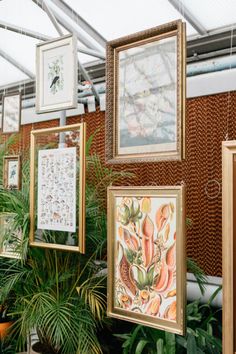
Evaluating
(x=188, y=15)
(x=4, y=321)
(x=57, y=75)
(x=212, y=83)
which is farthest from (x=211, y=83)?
(x=4, y=321)

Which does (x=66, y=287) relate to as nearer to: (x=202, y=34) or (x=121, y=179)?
(x=121, y=179)

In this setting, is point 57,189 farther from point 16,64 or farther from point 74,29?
point 16,64

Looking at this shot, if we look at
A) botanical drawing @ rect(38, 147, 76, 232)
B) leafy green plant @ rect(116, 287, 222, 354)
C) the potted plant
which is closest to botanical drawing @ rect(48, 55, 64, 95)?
botanical drawing @ rect(38, 147, 76, 232)

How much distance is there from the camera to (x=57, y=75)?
2279mm

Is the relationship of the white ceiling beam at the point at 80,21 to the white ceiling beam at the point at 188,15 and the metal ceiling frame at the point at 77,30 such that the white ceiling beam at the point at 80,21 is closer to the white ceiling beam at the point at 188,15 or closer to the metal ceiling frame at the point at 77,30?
the metal ceiling frame at the point at 77,30

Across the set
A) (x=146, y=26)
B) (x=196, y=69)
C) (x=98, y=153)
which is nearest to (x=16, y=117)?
(x=98, y=153)

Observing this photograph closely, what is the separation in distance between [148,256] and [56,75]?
1.02 meters

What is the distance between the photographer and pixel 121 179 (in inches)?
110

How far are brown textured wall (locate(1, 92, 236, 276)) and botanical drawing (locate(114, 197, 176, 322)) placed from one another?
58cm

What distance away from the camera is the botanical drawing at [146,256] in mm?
1806

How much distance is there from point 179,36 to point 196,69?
71 centimetres

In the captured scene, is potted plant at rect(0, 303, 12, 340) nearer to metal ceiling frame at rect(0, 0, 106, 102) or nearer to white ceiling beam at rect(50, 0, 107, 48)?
metal ceiling frame at rect(0, 0, 106, 102)

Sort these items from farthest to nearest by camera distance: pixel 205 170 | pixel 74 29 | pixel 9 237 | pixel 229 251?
pixel 74 29 < pixel 9 237 < pixel 205 170 < pixel 229 251

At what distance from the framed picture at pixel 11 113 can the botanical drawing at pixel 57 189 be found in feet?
1.86
